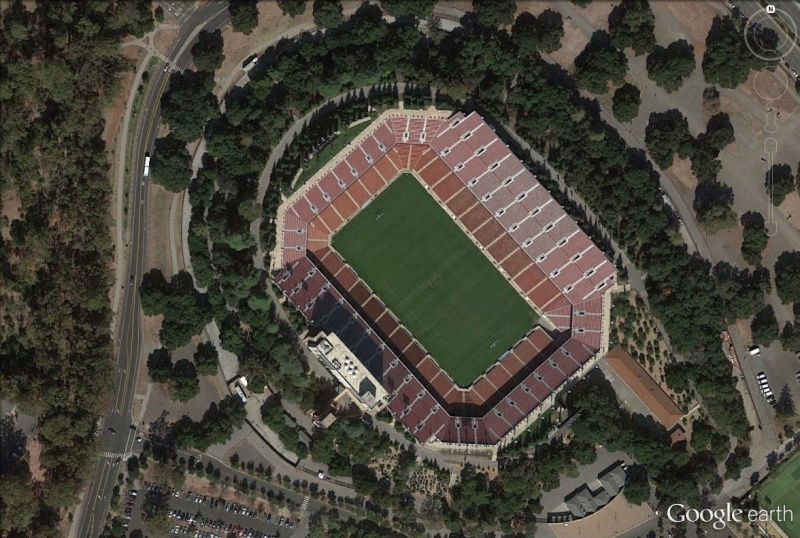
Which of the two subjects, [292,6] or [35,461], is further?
[292,6]

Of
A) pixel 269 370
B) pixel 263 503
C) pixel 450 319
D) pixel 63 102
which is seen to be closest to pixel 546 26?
pixel 450 319

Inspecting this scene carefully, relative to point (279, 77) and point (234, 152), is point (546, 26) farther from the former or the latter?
point (234, 152)

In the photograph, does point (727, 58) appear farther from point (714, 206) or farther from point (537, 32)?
point (537, 32)

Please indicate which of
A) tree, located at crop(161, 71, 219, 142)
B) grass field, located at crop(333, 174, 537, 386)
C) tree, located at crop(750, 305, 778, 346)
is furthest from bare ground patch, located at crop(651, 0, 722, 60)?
tree, located at crop(161, 71, 219, 142)

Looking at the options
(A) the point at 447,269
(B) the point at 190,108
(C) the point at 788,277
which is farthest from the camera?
(A) the point at 447,269

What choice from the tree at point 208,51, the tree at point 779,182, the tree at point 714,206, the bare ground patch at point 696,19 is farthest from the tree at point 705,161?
the tree at point 208,51

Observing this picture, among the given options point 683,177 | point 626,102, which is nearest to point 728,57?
point 626,102

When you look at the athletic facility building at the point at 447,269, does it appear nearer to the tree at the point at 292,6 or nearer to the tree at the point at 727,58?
the tree at the point at 292,6
